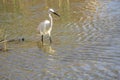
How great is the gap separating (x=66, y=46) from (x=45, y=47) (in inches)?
32.1

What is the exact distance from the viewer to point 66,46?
1184cm

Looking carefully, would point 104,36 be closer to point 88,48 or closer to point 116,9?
point 88,48

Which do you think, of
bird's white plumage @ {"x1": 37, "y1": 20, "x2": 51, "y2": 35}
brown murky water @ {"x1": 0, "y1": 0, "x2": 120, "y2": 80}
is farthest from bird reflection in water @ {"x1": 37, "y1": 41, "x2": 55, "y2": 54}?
bird's white plumage @ {"x1": 37, "y1": 20, "x2": 51, "y2": 35}

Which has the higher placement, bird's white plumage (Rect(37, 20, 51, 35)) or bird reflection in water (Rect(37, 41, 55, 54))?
bird's white plumage (Rect(37, 20, 51, 35))

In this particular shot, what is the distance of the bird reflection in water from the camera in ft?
37.9

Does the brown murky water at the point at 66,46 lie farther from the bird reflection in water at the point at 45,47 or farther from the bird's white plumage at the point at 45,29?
the bird's white plumage at the point at 45,29

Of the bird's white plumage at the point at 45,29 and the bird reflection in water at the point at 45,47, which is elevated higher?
the bird's white plumage at the point at 45,29

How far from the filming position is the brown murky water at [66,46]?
8.93 m

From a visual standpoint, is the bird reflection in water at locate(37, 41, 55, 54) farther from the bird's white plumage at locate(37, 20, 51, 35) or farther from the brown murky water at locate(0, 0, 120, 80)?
the bird's white plumage at locate(37, 20, 51, 35)

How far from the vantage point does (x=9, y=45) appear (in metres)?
12.3

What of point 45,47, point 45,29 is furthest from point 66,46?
point 45,29

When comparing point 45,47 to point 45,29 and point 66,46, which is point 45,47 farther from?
point 45,29

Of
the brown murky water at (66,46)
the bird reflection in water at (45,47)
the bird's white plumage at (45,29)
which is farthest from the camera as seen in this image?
the bird's white plumage at (45,29)

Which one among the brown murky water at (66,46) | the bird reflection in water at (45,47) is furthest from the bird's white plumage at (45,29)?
the bird reflection in water at (45,47)
